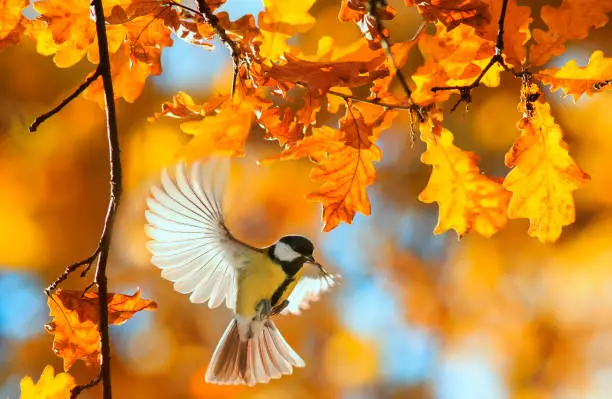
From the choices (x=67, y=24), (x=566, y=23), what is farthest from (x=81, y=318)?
(x=566, y=23)

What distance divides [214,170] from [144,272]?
153 inches

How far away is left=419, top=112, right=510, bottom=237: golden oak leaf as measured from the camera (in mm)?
1056

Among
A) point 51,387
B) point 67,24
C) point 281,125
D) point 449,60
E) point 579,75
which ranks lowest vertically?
point 51,387

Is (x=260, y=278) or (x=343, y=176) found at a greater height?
(x=343, y=176)

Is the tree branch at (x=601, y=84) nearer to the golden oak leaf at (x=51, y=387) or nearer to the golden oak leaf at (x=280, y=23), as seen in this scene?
the golden oak leaf at (x=280, y=23)

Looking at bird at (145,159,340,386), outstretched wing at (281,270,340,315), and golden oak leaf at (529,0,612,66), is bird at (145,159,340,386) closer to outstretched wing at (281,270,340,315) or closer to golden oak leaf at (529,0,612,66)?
outstretched wing at (281,270,340,315)

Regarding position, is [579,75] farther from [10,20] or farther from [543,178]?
[10,20]

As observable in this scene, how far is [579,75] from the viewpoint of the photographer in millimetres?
992

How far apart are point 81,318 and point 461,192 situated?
60cm

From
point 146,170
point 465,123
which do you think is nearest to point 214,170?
point 146,170

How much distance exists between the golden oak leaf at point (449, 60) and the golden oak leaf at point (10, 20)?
564 mm

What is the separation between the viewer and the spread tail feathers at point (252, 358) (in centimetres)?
117

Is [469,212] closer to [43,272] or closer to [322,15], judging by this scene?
[322,15]

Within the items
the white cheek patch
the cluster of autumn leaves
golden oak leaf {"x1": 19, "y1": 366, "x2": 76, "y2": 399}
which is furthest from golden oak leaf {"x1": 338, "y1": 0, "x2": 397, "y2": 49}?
golden oak leaf {"x1": 19, "y1": 366, "x2": 76, "y2": 399}
